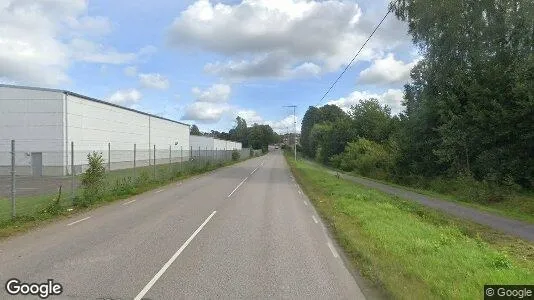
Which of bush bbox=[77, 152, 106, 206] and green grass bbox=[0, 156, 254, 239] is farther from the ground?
bush bbox=[77, 152, 106, 206]

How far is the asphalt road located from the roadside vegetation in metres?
12.8

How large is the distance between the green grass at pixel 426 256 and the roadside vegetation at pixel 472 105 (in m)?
8.65

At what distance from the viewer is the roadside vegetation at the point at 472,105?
87.7 feet

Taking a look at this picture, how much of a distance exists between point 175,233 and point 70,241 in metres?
2.38

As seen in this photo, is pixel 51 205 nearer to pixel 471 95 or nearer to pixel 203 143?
pixel 471 95

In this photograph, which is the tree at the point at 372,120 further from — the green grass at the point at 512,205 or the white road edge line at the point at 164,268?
the white road edge line at the point at 164,268

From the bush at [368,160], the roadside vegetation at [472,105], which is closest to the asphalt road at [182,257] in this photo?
the roadside vegetation at [472,105]

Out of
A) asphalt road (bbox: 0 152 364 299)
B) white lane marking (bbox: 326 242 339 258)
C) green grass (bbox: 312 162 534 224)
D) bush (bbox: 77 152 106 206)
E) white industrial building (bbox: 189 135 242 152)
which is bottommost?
green grass (bbox: 312 162 534 224)

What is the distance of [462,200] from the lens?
2642 centimetres

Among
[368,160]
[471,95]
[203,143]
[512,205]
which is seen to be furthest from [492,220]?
[203,143]

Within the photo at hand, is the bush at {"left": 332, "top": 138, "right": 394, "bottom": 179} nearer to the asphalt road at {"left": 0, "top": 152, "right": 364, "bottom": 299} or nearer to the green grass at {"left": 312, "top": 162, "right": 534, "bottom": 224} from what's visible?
the green grass at {"left": 312, "top": 162, "right": 534, "bottom": 224}

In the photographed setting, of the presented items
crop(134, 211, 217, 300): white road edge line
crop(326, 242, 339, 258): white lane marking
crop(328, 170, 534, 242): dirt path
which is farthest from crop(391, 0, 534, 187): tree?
crop(134, 211, 217, 300): white road edge line

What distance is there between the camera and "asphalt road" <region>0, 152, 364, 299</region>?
7.14 metres

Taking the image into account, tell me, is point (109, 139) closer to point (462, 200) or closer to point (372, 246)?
point (462, 200)
